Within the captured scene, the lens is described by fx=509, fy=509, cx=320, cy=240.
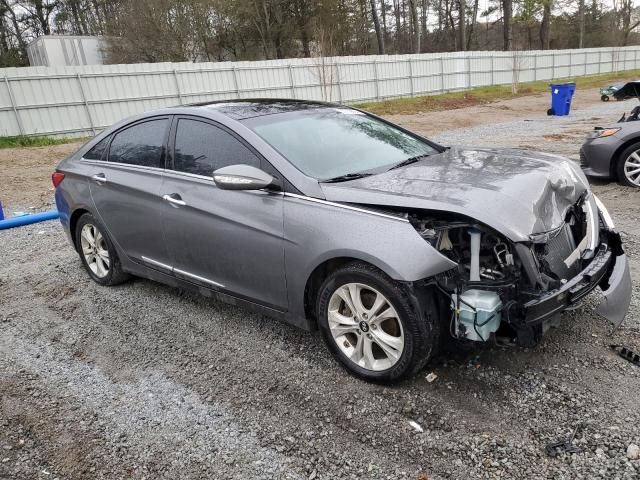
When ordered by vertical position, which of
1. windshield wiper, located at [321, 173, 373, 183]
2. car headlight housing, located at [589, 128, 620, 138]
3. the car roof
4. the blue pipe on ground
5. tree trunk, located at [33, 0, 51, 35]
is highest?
tree trunk, located at [33, 0, 51, 35]

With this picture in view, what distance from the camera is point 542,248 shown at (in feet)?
8.66

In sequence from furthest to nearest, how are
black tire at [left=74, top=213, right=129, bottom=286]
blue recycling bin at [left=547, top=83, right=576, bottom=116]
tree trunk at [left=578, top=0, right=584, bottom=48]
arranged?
tree trunk at [left=578, top=0, right=584, bottom=48], blue recycling bin at [left=547, top=83, right=576, bottom=116], black tire at [left=74, top=213, right=129, bottom=286]

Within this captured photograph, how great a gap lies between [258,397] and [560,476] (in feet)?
5.20

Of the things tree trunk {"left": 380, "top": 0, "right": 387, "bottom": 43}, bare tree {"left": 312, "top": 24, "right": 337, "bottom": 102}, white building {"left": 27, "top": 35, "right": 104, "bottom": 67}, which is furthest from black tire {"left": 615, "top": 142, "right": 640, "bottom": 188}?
tree trunk {"left": 380, "top": 0, "right": 387, "bottom": 43}

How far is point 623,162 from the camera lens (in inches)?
265

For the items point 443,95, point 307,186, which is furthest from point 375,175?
point 443,95

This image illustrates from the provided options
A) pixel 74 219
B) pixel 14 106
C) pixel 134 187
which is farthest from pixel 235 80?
pixel 134 187

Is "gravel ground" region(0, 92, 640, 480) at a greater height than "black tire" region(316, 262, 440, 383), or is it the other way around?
"black tire" region(316, 262, 440, 383)

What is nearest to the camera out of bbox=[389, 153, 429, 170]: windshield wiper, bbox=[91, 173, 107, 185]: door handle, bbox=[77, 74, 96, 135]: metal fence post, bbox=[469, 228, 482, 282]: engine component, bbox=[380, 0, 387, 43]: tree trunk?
bbox=[469, 228, 482, 282]: engine component

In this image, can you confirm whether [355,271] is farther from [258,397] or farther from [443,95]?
[443,95]

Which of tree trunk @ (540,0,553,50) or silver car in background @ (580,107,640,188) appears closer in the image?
silver car in background @ (580,107,640,188)

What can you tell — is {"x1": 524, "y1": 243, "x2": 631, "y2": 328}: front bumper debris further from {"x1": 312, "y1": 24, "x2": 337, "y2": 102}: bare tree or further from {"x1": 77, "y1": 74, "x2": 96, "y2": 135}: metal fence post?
{"x1": 77, "y1": 74, "x2": 96, "y2": 135}: metal fence post

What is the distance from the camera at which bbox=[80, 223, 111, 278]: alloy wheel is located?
15.2 feet

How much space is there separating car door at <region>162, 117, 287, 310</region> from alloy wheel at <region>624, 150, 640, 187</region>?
5675 millimetres
